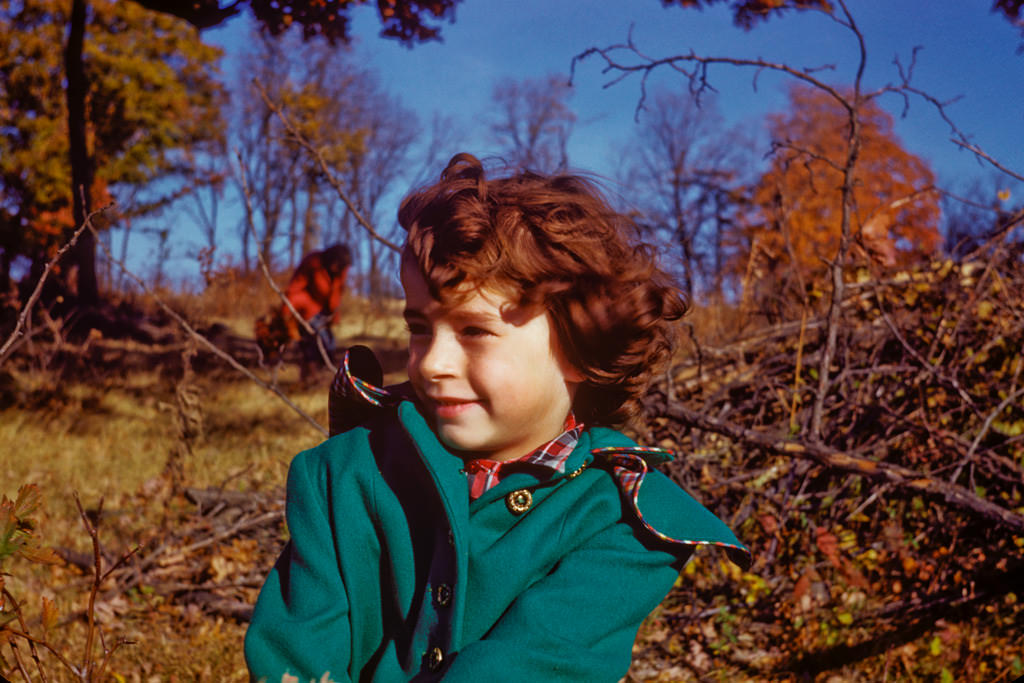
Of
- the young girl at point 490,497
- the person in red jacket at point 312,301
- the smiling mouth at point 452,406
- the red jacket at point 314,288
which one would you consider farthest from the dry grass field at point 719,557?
the red jacket at point 314,288

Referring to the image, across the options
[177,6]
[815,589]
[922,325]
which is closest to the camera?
[177,6]

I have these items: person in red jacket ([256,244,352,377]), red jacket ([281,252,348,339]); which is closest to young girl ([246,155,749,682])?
person in red jacket ([256,244,352,377])

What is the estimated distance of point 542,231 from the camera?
4.39ft

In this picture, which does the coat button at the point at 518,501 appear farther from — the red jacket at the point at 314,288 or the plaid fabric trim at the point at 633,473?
the red jacket at the point at 314,288

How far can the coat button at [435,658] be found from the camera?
4.07 ft

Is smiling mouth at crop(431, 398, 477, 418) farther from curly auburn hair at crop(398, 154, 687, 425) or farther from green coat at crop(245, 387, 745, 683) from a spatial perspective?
curly auburn hair at crop(398, 154, 687, 425)

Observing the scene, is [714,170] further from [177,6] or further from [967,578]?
[177,6]

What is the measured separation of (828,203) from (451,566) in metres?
8.38

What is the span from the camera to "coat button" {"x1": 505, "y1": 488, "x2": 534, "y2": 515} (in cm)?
133

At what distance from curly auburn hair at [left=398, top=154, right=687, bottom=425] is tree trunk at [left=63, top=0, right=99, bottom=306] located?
1.45 meters

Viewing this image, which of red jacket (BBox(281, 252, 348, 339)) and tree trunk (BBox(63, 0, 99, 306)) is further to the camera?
red jacket (BBox(281, 252, 348, 339))

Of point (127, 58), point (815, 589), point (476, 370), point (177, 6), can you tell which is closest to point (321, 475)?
point (476, 370)

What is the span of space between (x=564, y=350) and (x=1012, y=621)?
2.63m

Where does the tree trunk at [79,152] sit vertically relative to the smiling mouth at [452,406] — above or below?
above
